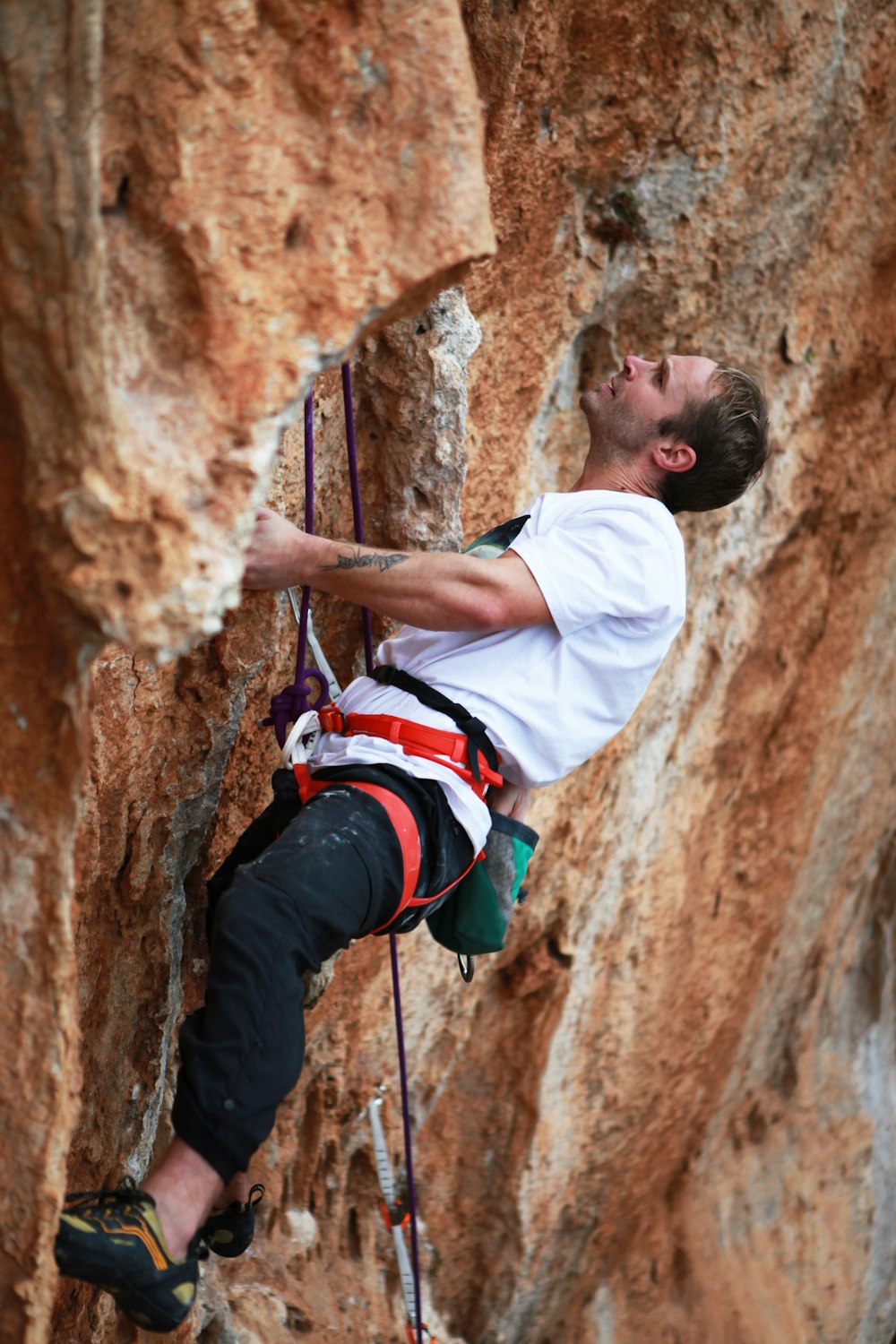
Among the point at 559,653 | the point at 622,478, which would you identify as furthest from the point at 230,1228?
the point at 622,478

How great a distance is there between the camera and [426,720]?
7.88 ft

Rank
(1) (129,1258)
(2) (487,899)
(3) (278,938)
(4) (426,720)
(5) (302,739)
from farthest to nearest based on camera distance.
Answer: (2) (487,899) < (5) (302,739) < (4) (426,720) < (3) (278,938) < (1) (129,1258)

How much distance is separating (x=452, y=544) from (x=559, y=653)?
26.4 inches

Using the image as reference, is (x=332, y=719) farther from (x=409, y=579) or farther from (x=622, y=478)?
(x=622, y=478)

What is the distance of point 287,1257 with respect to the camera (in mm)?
4020

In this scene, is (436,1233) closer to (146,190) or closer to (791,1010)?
(791,1010)

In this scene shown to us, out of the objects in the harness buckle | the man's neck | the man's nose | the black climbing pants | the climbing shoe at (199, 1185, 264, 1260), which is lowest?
the climbing shoe at (199, 1185, 264, 1260)

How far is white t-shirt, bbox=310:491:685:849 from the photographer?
2369 mm

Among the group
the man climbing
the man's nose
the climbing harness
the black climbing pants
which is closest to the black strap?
the man climbing

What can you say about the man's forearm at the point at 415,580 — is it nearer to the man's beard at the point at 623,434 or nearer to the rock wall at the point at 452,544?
the rock wall at the point at 452,544

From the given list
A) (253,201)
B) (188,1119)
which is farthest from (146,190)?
(188,1119)

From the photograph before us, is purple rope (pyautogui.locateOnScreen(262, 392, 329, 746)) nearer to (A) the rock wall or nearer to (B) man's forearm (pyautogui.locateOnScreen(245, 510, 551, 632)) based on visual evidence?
(A) the rock wall

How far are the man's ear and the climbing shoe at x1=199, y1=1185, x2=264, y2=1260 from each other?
5.43ft

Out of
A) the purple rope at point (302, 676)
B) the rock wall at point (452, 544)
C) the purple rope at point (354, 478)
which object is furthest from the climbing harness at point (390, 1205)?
the purple rope at point (302, 676)
